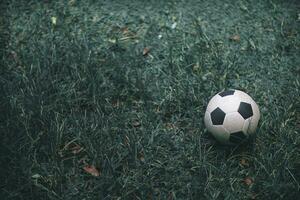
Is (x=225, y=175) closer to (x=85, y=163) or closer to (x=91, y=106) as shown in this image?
(x=85, y=163)

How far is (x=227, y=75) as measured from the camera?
4070mm

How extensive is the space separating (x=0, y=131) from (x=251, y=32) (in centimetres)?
313

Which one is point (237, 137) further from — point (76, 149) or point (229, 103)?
point (76, 149)

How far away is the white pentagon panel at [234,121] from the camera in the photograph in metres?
3.20

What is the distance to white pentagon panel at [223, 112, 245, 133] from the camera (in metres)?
3.20

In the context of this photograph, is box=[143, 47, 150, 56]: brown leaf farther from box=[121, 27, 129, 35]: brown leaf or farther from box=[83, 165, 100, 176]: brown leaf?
box=[83, 165, 100, 176]: brown leaf

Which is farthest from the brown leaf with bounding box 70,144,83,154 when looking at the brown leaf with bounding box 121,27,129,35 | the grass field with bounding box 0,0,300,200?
the brown leaf with bounding box 121,27,129,35

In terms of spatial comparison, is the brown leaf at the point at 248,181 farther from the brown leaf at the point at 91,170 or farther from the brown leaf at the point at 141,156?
the brown leaf at the point at 91,170

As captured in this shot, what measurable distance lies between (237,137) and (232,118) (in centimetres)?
19

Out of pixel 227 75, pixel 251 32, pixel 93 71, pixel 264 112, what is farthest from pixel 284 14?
pixel 93 71

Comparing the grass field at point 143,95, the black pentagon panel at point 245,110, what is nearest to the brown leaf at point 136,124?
the grass field at point 143,95

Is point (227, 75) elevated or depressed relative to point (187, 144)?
elevated

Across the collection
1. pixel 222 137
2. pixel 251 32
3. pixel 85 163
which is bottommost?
pixel 85 163

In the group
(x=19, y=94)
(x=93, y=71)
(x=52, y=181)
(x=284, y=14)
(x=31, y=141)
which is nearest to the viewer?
(x=52, y=181)
